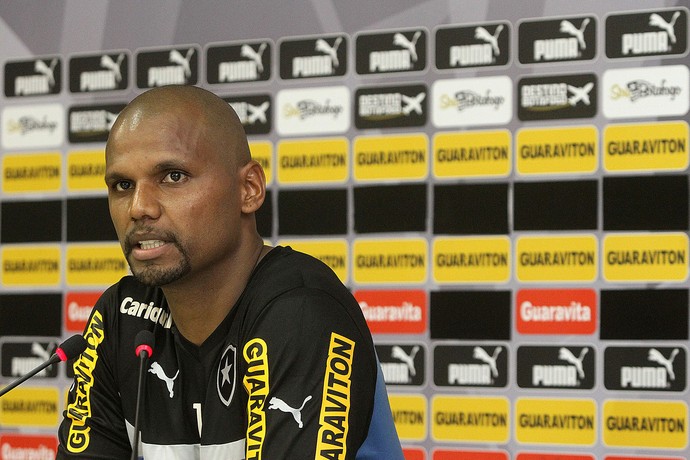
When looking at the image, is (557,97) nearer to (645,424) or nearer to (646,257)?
(646,257)

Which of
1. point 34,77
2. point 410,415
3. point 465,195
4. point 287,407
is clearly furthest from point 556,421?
point 34,77

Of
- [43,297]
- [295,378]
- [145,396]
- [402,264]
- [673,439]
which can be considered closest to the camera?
[295,378]

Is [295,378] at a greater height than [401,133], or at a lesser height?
lesser

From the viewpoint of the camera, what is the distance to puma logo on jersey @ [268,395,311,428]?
49.4 inches

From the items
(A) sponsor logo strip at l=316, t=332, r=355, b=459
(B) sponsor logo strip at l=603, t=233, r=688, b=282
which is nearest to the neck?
(A) sponsor logo strip at l=316, t=332, r=355, b=459

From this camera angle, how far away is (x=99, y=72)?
3037 mm

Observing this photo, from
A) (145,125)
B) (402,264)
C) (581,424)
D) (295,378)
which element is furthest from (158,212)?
(581,424)

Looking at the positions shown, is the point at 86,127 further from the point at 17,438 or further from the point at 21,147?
the point at 17,438

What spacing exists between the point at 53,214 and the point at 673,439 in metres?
1.94

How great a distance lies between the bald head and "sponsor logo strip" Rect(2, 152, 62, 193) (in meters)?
1.70

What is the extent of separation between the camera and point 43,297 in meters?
3.03

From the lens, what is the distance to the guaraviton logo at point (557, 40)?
2535mm

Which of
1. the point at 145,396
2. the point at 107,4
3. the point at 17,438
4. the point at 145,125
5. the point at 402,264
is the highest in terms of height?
the point at 107,4

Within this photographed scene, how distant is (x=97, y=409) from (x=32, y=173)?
5.48ft
